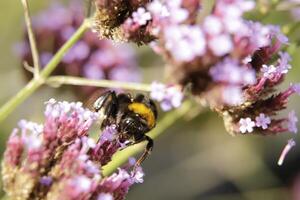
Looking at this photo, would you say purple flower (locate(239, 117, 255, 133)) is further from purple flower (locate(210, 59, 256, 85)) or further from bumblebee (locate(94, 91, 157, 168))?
purple flower (locate(210, 59, 256, 85))

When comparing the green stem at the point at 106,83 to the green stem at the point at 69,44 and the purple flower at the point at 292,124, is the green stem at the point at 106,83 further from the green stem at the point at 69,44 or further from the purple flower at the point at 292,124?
the purple flower at the point at 292,124

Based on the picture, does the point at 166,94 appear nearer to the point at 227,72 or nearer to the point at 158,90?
the point at 158,90

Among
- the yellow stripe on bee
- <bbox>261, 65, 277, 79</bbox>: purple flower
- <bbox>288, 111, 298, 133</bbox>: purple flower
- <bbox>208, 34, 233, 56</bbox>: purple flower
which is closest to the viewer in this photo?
<bbox>208, 34, 233, 56</bbox>: purple flower

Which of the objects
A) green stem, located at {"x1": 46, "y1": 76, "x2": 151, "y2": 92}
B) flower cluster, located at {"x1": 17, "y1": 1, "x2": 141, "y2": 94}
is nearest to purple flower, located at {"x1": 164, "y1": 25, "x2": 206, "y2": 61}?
green stem, located at {"x1": 46, "y1": 76, "x2": 151, "y2": 92}

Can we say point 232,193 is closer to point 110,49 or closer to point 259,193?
point 259,193

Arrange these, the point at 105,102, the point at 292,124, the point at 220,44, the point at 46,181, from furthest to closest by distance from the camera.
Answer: the point at 105,102, the point at 292,124, the point at 46,181, the point at 220,44

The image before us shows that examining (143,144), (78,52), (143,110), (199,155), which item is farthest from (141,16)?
(199,155)
